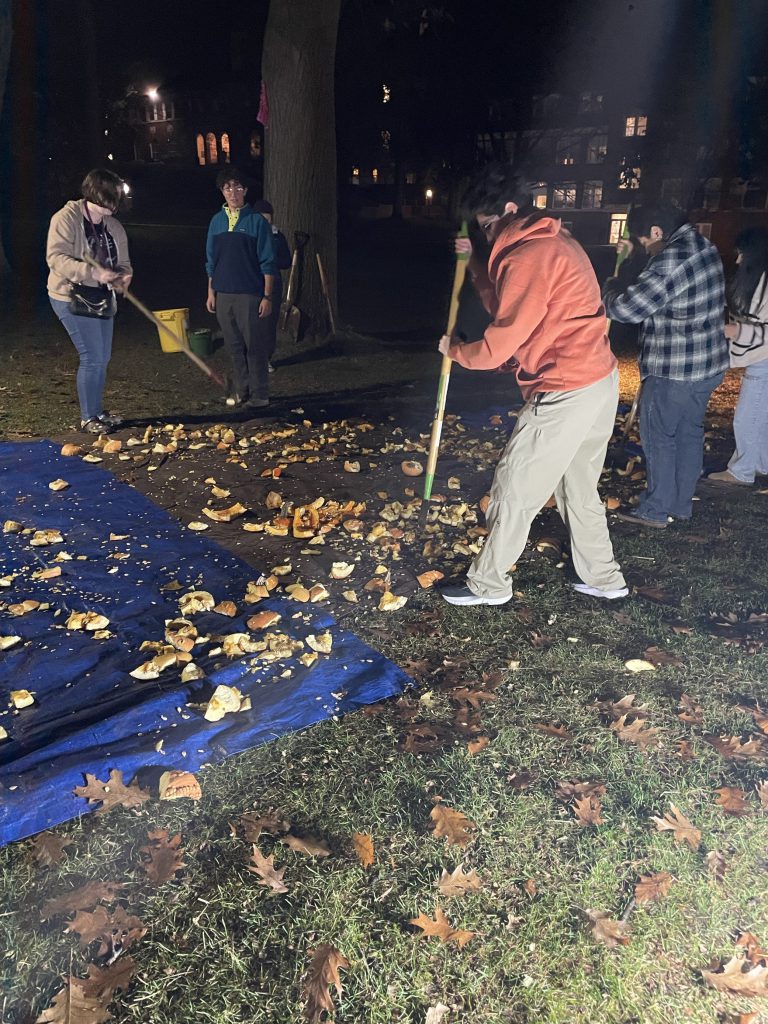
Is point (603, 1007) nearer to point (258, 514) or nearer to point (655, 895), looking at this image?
point (655, 895)

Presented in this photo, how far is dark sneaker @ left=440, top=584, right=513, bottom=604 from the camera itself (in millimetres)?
4555

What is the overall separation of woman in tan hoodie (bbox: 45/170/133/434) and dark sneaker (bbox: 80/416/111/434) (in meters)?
0.49

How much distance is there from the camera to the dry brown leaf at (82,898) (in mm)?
2623

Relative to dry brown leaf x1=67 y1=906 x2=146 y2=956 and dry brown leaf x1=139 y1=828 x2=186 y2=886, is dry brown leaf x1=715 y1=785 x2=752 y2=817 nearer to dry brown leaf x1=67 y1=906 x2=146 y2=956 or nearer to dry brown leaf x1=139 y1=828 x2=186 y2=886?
dry brown leaf x1=139 y1=828 x2=186 y2=886

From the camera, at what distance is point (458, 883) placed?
275 cm

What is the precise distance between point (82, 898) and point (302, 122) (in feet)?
36.0

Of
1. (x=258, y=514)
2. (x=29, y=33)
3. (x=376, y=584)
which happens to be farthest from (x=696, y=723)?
(x=29, y=33)

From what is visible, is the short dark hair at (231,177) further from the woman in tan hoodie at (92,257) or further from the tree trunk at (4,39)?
the tree trunk at (4,39)

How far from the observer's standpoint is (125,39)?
46.1m

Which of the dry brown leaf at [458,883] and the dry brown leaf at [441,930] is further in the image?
the dry brown leaf at [458,883]

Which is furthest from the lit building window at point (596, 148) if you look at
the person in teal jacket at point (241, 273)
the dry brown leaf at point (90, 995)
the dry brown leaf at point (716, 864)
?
the dry brown leaf at point (90, 995)

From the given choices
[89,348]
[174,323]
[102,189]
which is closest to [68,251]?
[102,189]

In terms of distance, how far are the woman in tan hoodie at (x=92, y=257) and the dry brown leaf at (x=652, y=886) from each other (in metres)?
5.96

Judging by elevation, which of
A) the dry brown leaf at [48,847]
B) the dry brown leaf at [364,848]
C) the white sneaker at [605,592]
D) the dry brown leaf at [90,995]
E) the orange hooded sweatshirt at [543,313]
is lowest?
the dry brown leaf at [90,995]
